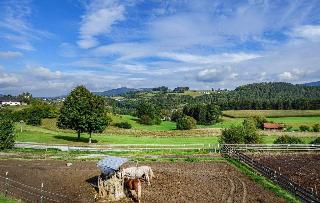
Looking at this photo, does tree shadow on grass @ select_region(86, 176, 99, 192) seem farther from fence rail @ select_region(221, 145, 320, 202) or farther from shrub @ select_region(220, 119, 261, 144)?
shrub @ select_region(220, 119, 261, 144)

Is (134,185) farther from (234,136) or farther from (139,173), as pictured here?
(234,136)

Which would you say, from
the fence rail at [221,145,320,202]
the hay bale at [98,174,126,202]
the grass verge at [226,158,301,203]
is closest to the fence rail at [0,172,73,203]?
the hay bale at [98,174,126,202]

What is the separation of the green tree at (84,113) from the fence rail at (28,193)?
35.4 meters

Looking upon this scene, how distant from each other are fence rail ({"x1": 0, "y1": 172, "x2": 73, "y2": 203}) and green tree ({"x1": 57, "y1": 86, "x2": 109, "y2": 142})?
3537 centimetres

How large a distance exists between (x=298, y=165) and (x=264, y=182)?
38.0 ft

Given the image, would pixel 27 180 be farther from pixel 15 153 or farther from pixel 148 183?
pixel 15 153

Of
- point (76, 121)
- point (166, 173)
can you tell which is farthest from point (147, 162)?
point (76, 121)

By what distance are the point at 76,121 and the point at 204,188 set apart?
41689 millimetres

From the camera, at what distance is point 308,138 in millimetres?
85000

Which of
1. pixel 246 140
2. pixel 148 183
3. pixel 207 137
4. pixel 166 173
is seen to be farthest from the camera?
pixel 207 137

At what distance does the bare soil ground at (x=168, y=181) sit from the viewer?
97.1 ft

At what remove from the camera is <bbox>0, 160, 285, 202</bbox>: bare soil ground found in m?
29.6

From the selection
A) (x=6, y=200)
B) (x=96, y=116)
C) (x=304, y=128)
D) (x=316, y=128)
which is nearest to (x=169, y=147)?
(x=96, y=116)

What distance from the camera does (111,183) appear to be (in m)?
29.2
